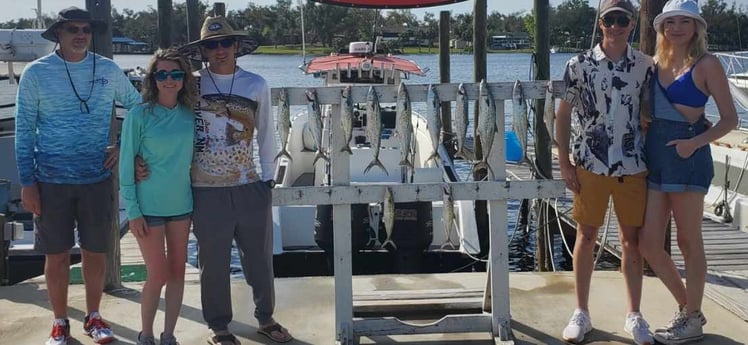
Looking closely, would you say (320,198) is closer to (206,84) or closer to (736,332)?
(206,84)

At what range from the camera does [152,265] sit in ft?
12.3

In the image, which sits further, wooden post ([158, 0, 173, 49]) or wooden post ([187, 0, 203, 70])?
wooden post ([187, 0, 203, 70])

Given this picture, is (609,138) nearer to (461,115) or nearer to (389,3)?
(461,115)

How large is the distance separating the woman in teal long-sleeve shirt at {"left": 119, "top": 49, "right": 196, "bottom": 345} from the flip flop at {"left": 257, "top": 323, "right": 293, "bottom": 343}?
29.0 inches

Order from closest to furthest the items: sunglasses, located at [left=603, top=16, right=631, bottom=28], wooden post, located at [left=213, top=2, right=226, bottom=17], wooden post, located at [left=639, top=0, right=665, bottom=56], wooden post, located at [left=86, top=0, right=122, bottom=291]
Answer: sunglasses, located at [left=603, top=16, right=631, bottom=28]
wooden post, located at [left=86, top=0, right=122, bottom=291]
wooden post, located at [left=639, top=0, right=665, bottom=56]
wooden post, located at [left=213, top=2, right=226, bottom=17]

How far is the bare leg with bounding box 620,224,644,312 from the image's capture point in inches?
159

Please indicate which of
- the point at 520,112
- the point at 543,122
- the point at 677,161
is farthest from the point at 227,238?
the point at 543,122

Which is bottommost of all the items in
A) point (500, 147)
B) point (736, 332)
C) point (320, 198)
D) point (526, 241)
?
point (526, 241)

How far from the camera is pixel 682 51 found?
148 inches

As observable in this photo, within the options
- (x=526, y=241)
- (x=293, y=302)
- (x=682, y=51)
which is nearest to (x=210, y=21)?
(x=293, y=302)

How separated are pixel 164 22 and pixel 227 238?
18.2 ft

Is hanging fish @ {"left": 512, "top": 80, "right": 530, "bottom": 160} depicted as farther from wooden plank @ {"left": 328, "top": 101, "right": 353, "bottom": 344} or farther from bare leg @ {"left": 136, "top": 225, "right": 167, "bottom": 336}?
bare leg @ {"left": 136, "top": 225, "right": 167, "bottom": 336}

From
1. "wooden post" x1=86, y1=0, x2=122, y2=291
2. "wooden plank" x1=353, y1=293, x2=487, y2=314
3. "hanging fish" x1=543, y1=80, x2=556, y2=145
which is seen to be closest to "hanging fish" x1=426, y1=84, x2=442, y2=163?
"hanging fish" x1=543, y1=80, x2=556, y2=145

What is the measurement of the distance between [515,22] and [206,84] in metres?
75.8
